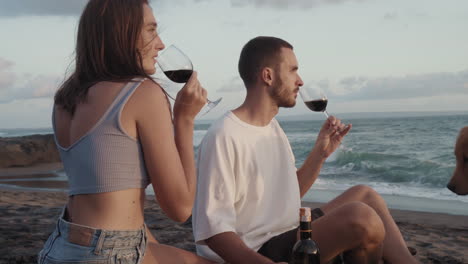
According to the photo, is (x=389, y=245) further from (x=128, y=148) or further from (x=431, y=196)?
(x=431, y=196)

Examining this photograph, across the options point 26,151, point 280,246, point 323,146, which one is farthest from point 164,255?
point 26,151

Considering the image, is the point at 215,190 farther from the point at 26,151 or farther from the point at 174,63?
the point at 26,151

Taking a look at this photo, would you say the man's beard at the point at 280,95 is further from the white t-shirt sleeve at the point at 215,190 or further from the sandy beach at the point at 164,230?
the sandy beach at the point at 164,230

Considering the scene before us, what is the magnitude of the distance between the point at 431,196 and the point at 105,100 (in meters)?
8.62

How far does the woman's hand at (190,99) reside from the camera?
215cm

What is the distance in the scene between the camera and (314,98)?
364 centimetres

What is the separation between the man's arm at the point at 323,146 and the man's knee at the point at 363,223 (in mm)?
673

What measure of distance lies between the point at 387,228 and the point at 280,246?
813 millimetres

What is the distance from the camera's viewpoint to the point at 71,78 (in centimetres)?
226

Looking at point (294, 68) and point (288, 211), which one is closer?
A: point (288, 211)

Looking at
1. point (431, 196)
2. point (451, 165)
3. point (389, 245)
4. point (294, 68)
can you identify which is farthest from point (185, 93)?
point (451, 165)

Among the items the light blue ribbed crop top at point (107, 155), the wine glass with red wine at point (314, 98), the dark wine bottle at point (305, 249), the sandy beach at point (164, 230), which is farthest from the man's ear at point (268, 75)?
the sandy beach at point (164, 230)

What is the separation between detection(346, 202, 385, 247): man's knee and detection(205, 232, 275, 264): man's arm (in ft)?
1.63

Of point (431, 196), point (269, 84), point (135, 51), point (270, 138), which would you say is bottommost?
point (431, 196)
